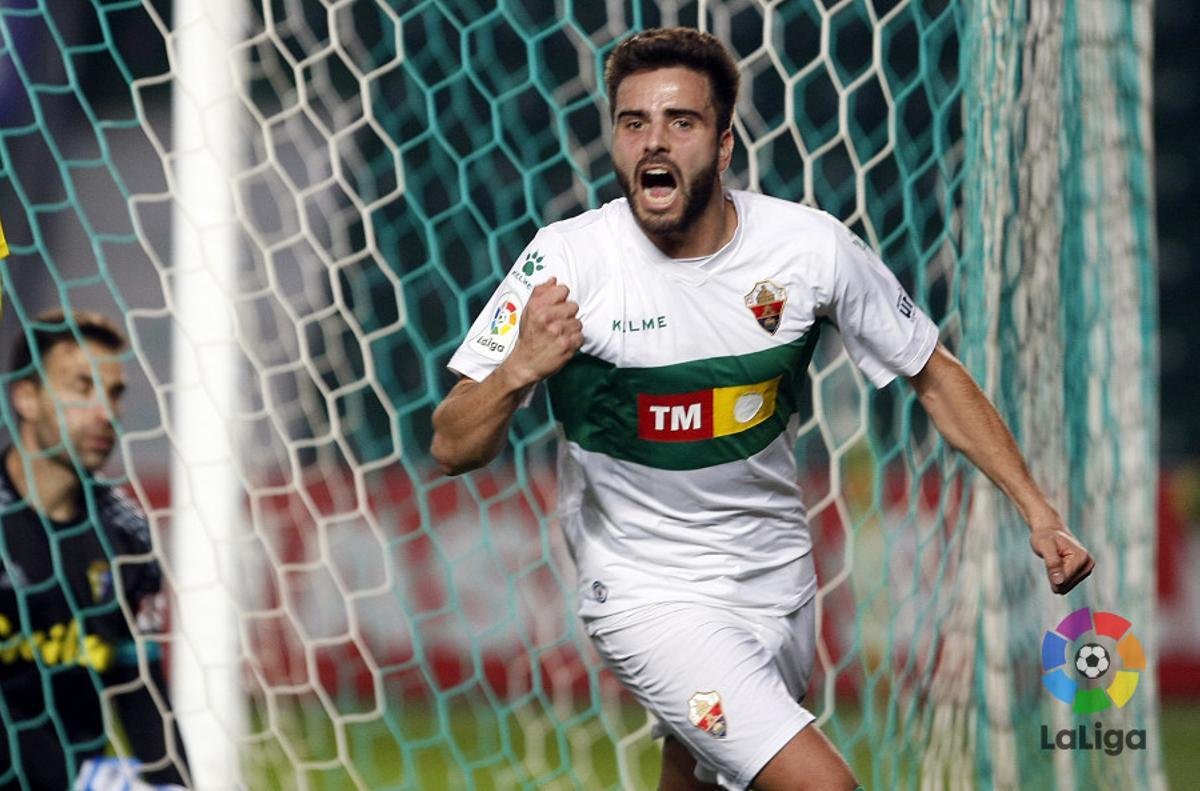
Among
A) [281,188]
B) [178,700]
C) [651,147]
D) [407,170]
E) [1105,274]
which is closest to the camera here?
[651,147]

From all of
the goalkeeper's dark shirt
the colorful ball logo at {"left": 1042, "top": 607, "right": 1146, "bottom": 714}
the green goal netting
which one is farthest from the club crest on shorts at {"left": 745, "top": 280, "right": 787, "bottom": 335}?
the goalkeeper's dark shirt

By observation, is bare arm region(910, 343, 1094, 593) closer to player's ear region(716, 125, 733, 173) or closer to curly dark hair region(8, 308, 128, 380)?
player's ear region(716, 125, 733, 173)

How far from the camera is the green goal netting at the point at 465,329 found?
3.97m

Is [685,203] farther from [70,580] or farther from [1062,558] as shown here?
[70,580]

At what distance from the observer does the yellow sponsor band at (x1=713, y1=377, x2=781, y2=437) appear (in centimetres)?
306

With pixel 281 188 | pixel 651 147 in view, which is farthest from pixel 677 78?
pixel 281 188

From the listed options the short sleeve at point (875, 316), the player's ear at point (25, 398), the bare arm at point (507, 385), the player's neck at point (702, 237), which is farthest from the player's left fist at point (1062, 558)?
the player's ear at point (25, 398)

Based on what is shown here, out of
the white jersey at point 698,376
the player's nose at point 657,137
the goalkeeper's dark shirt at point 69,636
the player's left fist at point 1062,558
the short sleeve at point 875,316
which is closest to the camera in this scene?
the player's left fist at point 1062,558

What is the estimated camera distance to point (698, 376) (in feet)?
9.92

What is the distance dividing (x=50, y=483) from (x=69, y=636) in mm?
398

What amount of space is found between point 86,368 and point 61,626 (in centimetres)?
65

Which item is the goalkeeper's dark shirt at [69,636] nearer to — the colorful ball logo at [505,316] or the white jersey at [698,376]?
the white jersey at [698,376]

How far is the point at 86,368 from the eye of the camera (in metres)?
4.33

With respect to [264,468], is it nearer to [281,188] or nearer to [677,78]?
Answer: [281,188]
